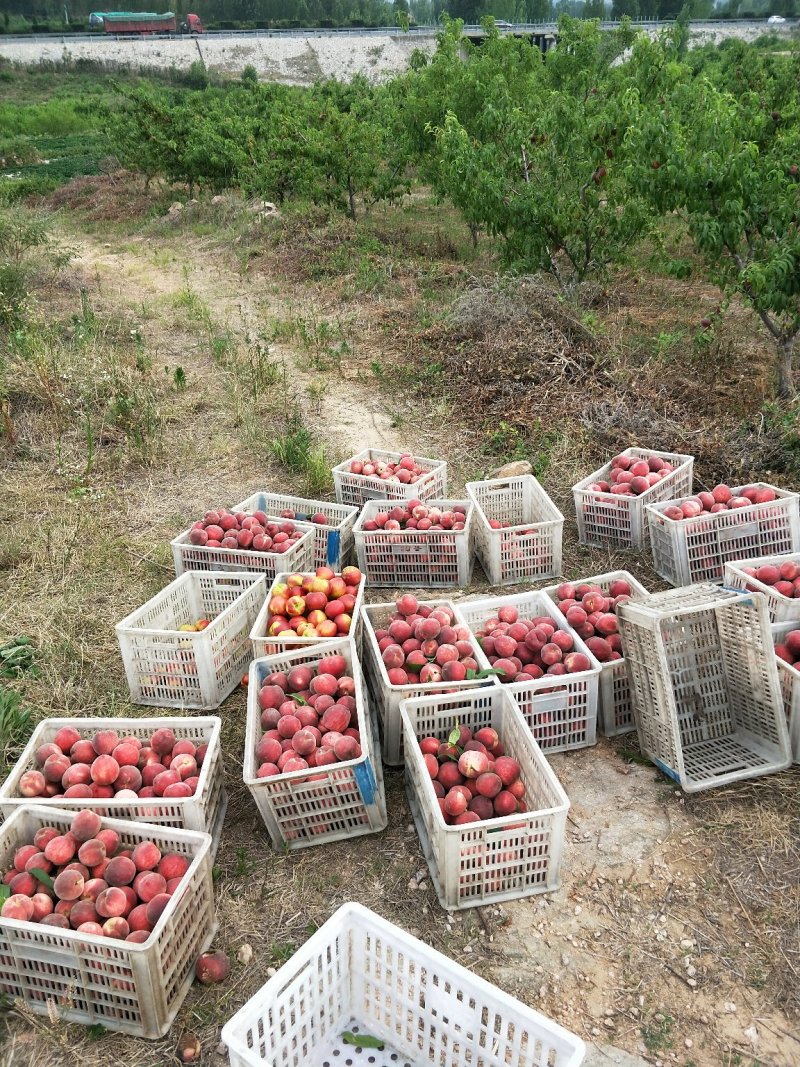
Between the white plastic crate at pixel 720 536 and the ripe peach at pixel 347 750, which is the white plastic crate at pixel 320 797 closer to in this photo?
the ripe peach at pixel 347 750

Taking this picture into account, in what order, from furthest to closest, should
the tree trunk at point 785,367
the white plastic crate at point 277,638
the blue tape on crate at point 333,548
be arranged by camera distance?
the tree trunk at point 785,367
the blue tape on crate at point 333,548
the white plastic crate at point 277,638

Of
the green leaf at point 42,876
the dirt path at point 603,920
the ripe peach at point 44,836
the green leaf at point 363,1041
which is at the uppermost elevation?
the green leaf at point 42,876

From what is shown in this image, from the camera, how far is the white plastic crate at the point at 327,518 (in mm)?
4574

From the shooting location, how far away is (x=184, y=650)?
143 inches

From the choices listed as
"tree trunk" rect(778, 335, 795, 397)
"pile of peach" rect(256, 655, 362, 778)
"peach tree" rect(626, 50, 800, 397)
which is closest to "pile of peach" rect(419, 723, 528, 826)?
"pile of peach" rect(256, 655, 362, 778)

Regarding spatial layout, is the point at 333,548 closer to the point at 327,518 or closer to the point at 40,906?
the point at 327,518

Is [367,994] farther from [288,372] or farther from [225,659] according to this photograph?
[288,372]

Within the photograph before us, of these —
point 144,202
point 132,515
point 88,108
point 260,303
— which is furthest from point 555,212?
point 88,108

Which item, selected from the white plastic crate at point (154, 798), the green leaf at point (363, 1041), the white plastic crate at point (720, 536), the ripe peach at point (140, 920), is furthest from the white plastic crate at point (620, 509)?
the ripe peach at point (140, 920)

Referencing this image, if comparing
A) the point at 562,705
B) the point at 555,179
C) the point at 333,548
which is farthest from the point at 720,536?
the point at 555,179

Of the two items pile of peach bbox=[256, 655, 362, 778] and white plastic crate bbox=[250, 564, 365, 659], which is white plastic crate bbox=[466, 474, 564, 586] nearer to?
white plastic crate bbox=[250, 564, 365, 659]

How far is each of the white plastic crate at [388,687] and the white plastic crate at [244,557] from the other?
71 cm

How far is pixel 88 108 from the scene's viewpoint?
128ft

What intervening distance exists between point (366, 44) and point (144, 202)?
43.3 meters
